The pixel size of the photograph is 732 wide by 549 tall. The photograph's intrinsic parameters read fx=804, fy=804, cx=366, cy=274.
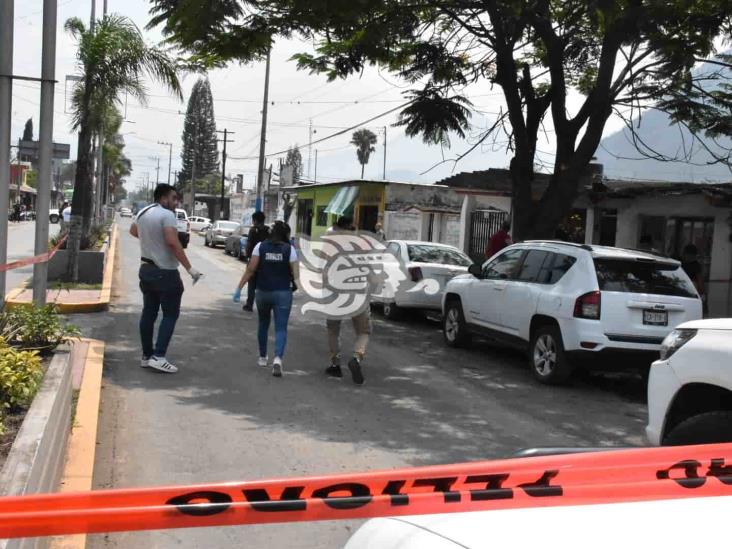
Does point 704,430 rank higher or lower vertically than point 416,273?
lower

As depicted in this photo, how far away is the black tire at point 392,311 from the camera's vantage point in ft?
50.0

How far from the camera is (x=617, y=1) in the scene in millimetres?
10312

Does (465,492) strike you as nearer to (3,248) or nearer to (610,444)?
Answer: (610,444)

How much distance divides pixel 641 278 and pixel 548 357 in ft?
4.73

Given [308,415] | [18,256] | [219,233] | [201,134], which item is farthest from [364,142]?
[308,415]

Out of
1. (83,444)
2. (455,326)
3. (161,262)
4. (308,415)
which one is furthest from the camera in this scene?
(455,326)

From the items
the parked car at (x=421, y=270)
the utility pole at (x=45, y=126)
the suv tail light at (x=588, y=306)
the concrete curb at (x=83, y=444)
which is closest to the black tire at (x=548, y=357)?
the suv tail light at (x=588, y=306)

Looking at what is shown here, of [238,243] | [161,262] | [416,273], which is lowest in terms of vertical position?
[238,243]

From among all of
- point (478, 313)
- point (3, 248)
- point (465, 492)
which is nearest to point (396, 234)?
point (478, 313)

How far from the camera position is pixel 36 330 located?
6.69 m

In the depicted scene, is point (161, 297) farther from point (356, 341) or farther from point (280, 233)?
point (356, 341)

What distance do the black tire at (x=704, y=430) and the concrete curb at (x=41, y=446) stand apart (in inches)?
137

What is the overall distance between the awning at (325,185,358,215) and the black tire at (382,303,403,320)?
55.2 ft

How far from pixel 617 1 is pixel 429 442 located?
6.65 metres
